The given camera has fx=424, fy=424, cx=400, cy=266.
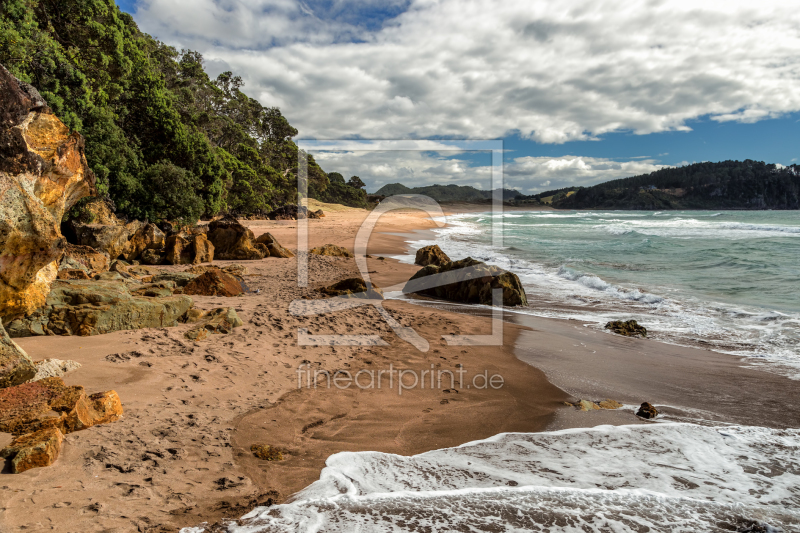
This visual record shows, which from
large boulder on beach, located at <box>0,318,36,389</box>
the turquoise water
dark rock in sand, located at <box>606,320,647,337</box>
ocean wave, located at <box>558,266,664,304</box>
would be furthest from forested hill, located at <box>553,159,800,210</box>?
large boulder on beach, located at <box>0,318,36,389</box>

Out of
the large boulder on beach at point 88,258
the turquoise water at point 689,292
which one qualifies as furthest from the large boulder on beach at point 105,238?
the turquoise water at point 689,292

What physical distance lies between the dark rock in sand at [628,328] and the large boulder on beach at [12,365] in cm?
833

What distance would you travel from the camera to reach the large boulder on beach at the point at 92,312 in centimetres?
470

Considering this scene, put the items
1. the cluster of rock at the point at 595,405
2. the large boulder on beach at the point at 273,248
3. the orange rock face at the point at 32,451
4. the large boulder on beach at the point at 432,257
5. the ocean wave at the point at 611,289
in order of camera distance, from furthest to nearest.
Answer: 1. the large boulder on beach at the point at 432,257
2. the large boulder on beach at the point at 273,248
3. the ocean wave at the point at 611,289
4. the cluster of rock at the point at 595,405
5. the orange rock face at the point at 32,451

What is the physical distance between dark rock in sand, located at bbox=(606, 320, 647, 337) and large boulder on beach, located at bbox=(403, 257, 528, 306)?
7.49ft

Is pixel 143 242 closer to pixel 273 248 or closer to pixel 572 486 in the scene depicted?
pixel 273 248

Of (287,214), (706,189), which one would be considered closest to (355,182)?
(287,214)

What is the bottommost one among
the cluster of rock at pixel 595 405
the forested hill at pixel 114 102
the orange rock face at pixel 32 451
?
the cluster of rock at pixel 595 405

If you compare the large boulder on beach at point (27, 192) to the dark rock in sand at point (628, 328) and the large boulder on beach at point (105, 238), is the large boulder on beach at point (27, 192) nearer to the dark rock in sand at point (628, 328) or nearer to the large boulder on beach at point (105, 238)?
the large boulder on beach at point (105, 238)

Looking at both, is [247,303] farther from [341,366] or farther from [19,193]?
[19,193]

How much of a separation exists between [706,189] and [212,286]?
134667 millimetres

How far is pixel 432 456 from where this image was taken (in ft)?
12.2

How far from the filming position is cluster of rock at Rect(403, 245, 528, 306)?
9.96 metres

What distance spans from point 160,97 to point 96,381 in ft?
58.7
